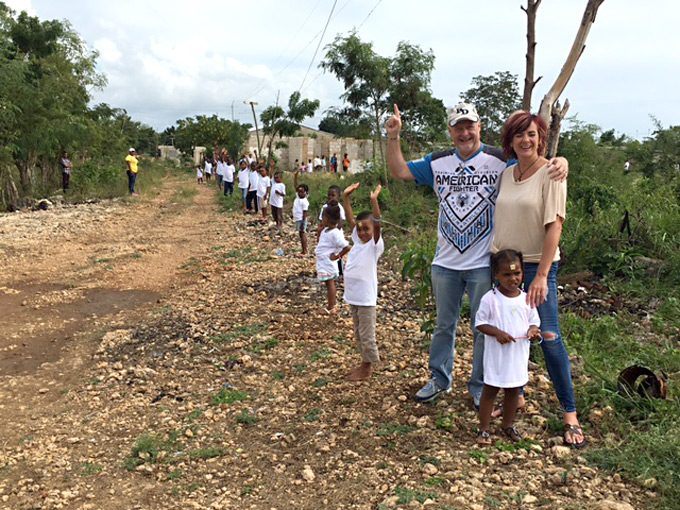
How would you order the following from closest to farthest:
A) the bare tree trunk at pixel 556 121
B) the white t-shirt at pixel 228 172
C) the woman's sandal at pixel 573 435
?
the woman's sandal at pixel 573 435 → the bare tree trunk at pixel 556 121 → the white t-shirt at pixel 228 172

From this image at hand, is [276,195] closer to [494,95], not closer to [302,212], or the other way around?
[302,212]

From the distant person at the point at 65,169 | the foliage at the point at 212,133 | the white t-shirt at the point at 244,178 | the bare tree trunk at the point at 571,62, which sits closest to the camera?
the bare tree trunk at the point at 571,62

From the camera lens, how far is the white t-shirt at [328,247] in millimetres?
6195

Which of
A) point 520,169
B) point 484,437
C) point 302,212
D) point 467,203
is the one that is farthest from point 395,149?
point 302,212

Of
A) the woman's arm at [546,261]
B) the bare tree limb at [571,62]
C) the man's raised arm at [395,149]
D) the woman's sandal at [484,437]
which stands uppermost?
the bare tree limb at [571,62]

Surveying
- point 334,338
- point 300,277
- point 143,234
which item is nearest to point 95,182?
point 143,234

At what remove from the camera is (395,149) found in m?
3.45

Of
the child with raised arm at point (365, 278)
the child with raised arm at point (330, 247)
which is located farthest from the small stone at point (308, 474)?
the child with raised arm at point (330, 247)

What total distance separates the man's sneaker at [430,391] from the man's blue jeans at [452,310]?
77 millimetres

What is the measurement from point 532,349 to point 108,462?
10.6 ft

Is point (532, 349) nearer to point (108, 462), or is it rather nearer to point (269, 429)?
point (269, 429)

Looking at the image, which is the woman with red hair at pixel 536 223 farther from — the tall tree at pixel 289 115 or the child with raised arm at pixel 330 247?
the tall tree at pixel 289 115

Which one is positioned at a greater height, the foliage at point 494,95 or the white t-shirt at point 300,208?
the foliage at point 494,95

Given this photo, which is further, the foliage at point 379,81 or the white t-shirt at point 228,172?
the white t-shirt at point 228,172
